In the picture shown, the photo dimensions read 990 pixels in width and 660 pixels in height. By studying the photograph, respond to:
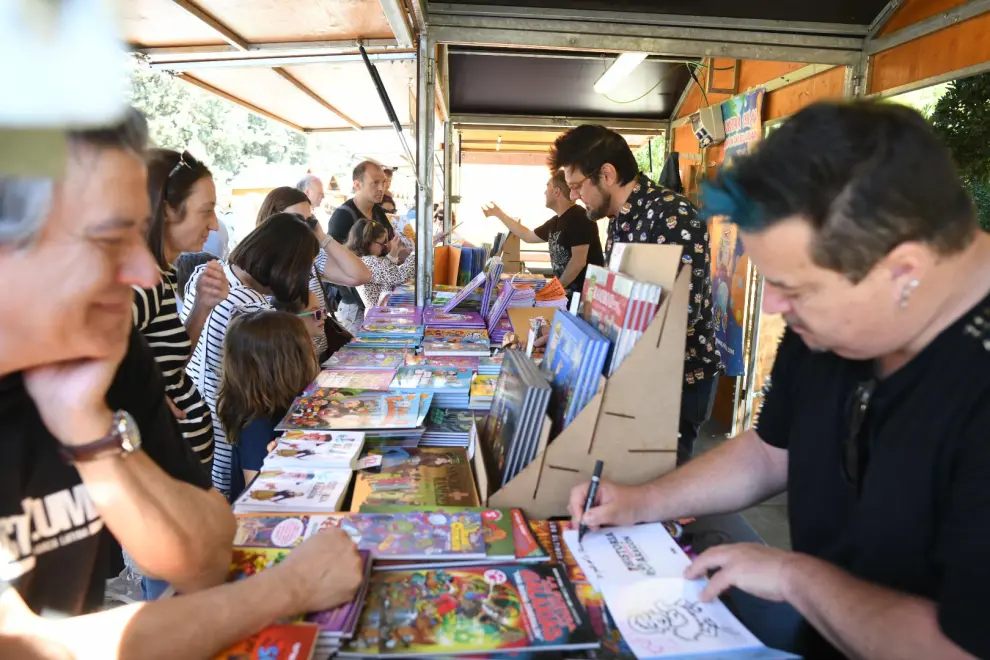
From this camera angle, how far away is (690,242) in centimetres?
234

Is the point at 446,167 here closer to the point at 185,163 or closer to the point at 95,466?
the point at 185,163

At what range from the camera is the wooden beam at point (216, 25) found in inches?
90.2

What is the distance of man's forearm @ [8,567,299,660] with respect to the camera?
720mm

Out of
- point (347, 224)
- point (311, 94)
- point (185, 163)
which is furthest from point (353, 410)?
point (311, 94)

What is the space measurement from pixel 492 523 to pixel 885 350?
0.68 m

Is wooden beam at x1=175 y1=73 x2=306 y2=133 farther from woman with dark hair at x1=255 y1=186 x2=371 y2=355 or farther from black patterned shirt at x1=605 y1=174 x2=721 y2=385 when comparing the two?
black patterned shirt at x1=605 y1=174 x2=721 y2=385

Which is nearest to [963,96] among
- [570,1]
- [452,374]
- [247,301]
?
[570,1]

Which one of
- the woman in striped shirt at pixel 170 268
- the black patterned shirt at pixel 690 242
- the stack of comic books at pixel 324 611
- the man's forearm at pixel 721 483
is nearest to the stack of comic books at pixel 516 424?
the man's forearm at pixel 721 483

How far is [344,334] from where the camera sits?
316cm

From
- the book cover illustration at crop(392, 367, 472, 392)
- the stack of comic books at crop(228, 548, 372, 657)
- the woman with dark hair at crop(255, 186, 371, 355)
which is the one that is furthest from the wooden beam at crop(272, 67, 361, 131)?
the stack of comic books at crop(228, 548, 372, 657)

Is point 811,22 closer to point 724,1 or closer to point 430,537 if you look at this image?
point 724,1

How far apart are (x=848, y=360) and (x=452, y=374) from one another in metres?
1.34

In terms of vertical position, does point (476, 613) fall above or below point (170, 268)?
below

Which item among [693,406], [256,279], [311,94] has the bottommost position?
[693,406]
